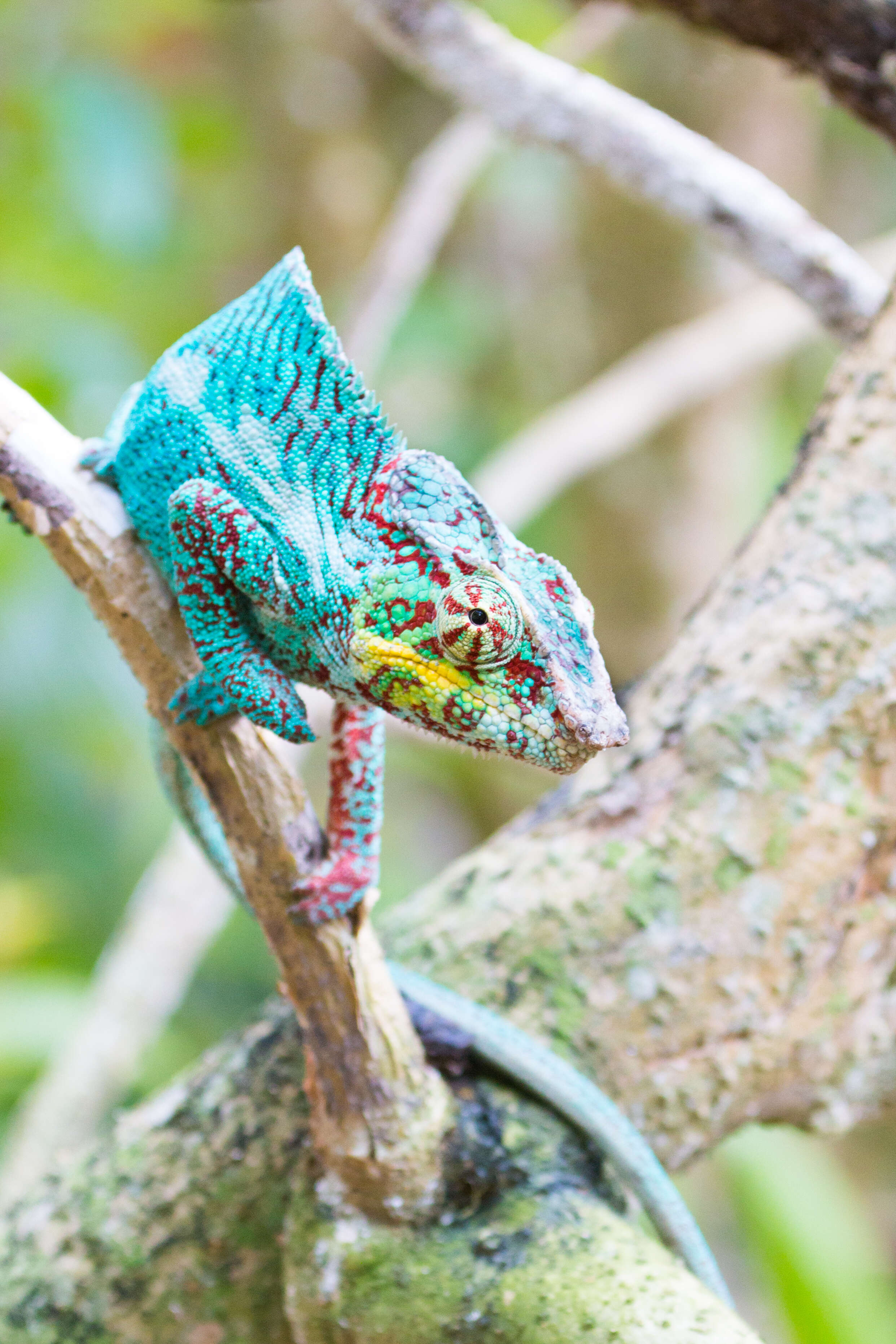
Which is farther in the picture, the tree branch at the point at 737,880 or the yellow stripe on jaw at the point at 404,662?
the tree branch at the point at 737,880

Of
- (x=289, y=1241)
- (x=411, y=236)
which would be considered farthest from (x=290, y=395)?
(x=411, y=236)

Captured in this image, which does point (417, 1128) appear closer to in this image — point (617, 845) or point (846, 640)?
point (617, 845)

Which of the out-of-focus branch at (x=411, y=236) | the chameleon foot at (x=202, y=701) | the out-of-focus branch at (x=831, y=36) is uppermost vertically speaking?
the out-of-focus branch at (x=411, y=236)

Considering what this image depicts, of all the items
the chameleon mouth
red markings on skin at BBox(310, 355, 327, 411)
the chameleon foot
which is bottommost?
the chameleon mouth

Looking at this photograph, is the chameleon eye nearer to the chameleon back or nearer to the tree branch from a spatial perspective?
the chameleon back

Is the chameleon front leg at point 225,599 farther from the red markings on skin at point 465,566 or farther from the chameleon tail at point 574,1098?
the chameleon tail at point 574,1098

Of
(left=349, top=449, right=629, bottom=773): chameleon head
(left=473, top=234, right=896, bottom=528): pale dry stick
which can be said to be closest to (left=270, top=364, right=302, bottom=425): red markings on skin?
(left=349, top=449, right=629, bottom=773): chameleon head

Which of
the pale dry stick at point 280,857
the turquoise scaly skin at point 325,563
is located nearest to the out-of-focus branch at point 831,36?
the turquoise scaly skin at point 325,563

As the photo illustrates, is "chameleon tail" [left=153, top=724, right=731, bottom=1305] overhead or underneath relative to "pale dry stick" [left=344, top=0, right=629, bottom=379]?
underneath
